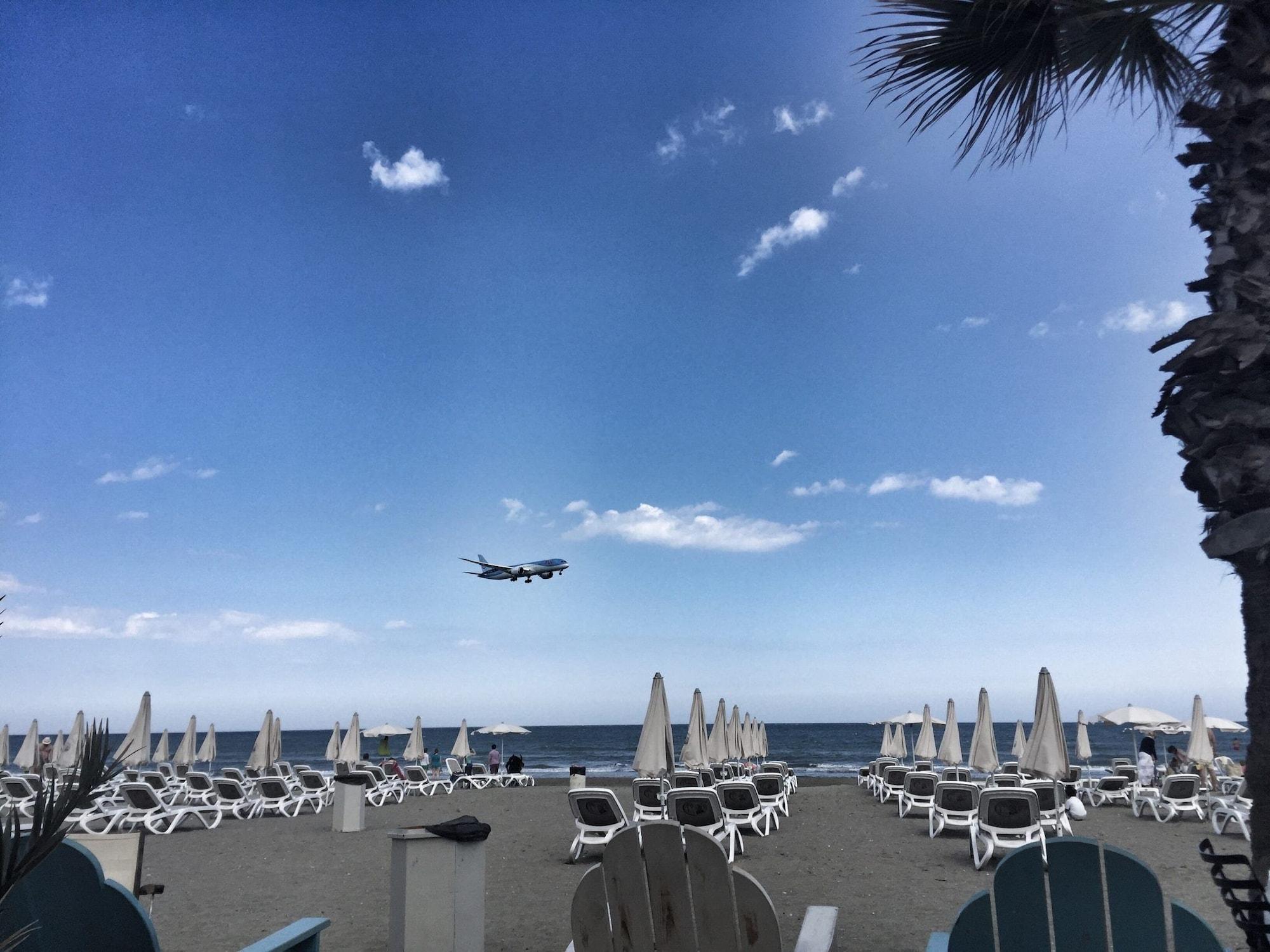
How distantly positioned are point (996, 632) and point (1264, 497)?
28.6 m

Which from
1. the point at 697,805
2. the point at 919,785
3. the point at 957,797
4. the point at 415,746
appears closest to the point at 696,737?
the point at 697,805

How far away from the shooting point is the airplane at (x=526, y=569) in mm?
28375

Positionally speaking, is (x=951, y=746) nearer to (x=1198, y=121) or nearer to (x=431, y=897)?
(x=431, y=897)

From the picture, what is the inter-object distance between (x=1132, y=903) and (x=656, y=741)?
7.45m

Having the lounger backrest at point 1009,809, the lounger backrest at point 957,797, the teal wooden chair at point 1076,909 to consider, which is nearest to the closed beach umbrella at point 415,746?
the lounger backrest at point 957,797

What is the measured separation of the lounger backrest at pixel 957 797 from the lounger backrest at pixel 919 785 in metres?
2.30

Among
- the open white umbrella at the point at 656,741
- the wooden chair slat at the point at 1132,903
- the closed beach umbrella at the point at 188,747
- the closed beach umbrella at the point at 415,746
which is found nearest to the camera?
the wooden chair slat at the point at 1132,903

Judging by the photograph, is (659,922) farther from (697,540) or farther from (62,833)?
(697,540)

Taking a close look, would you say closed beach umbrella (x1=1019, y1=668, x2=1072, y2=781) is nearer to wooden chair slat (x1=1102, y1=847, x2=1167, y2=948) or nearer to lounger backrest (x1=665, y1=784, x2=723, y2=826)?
lounger backrest (x1=665, y1=784, x2=723, y2=826)

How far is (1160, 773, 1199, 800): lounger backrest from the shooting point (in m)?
11.9

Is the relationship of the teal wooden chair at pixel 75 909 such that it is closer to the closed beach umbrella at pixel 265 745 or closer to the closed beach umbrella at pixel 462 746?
the closed beach umbrella at pixel 265 745

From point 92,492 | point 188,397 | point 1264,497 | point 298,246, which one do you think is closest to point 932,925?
point 1264,497

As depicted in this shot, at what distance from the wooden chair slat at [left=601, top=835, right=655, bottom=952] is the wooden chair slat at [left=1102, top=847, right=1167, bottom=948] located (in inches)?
54.9

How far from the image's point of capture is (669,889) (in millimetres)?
2598
